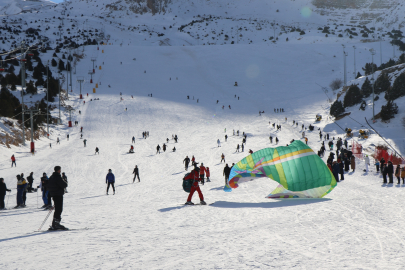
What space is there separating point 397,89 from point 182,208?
38980mm

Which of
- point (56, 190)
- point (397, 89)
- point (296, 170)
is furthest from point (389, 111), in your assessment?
point (56, 190)

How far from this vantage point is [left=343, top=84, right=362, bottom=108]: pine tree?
4509 cm

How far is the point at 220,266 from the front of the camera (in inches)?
196

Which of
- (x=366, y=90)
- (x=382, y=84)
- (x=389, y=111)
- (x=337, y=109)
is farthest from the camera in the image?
(x=366, y=90)

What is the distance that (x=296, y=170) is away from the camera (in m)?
10.8

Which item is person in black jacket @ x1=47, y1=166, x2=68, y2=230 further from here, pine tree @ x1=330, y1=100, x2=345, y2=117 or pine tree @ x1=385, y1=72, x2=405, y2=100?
pine tree @ x1=330, y1=100, x2=345, y2=117

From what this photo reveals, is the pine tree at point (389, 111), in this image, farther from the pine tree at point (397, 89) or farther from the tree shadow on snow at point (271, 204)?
the tree shadow on snow at point (271, 204)

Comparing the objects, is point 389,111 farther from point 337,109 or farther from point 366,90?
point 366,90

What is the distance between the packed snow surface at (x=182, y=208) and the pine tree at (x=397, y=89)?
26.1 ft

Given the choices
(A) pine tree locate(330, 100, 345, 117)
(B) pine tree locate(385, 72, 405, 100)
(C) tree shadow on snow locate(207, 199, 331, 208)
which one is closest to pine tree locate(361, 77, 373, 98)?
(A) pine tree locate(330, 100, 345, 117)

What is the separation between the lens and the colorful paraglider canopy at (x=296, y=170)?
35.3 ft

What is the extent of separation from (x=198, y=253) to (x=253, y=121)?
42.1m

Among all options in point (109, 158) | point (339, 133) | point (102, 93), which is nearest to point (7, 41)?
point (102, 93)

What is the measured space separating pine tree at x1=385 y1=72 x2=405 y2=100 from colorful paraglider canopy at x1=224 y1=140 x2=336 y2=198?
34.9m
